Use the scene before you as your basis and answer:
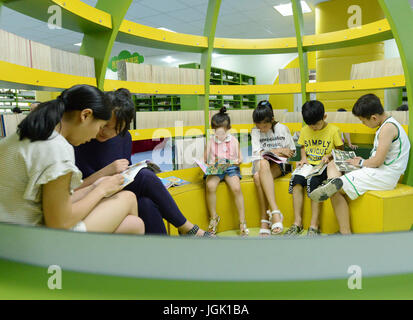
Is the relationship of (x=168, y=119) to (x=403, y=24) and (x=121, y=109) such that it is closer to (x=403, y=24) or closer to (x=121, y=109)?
(x=121, y=109)

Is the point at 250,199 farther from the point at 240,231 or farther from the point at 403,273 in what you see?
the point at 403,273

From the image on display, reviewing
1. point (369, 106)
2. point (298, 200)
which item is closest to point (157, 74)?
point (298, 200)

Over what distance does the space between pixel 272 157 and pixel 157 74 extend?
147cm

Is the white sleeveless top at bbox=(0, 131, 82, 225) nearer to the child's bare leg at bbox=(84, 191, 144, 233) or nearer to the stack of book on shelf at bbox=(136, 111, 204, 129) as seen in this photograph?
the child's bare leg at bbox=(84, 191, 144, 233)

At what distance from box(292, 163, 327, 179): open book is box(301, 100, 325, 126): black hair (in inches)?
15.6

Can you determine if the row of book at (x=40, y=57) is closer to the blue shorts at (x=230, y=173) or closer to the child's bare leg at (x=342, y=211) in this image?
the blue shorts at (x=230, y=173)

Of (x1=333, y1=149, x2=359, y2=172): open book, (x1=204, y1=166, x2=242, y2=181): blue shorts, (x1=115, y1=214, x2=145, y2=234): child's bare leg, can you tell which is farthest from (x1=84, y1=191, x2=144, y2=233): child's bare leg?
(x1=333, y1=149, x2=359, y2=172): open book

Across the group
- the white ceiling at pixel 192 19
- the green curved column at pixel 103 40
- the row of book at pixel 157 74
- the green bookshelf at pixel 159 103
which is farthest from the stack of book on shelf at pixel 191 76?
the green bookshelf at pixel 159 103

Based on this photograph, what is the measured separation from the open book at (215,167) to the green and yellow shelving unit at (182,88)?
72cm

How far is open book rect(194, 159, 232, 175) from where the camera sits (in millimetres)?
2591

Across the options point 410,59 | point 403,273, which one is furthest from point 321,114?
point 403,273

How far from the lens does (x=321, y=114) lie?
2.52 metres

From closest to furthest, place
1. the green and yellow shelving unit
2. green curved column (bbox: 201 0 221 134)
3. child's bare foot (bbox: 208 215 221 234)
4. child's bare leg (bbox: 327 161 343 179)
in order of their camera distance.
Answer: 1. the green and yellow shelving unit
2. child's bare leg (bbox: 327 161 343 179)
3. child's bare foot (bbox: 208 215 221 234)
4. green curved column (bbox: 201 0 221 134)

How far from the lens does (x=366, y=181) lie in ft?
7.19
